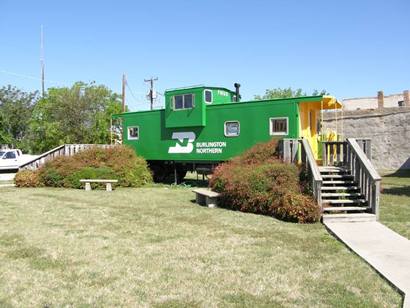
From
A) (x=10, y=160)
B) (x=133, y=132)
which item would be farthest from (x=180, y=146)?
(x=10, y=160)

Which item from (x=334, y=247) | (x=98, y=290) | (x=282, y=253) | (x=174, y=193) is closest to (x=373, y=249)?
(x=334, y=247)

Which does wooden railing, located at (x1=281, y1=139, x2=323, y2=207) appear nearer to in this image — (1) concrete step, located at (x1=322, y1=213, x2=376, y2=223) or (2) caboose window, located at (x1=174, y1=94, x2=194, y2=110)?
(1) concrete step, located at (x1=322, y1=213, x2=376, y2=223)

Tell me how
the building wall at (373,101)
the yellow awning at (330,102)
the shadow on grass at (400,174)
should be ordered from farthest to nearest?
the building wall at (373,101) < the shadow on grass at (400,174) < the yellow awning at (330,102)

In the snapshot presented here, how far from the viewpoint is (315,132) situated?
16.3 meters

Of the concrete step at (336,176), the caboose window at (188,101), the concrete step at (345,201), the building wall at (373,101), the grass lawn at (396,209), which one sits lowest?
the grass lawn at (396,209)

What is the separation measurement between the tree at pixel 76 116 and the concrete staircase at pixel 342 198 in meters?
25.1

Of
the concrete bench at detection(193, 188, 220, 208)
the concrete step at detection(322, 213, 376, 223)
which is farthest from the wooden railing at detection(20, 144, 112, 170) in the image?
the concrete step at detection(322, 213, 376, 223)

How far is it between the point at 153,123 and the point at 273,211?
1086cm

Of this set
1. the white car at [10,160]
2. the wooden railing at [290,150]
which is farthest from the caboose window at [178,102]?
the white car at [10,160]

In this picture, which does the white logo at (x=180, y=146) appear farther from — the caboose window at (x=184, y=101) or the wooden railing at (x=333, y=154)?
the wooden railing at (x=333, y=154)

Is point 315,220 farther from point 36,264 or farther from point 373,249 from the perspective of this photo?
point 36,264

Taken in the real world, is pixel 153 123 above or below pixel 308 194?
above

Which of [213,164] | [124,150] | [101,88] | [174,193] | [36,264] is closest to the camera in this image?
[36,264]

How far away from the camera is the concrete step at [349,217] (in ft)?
31.0
